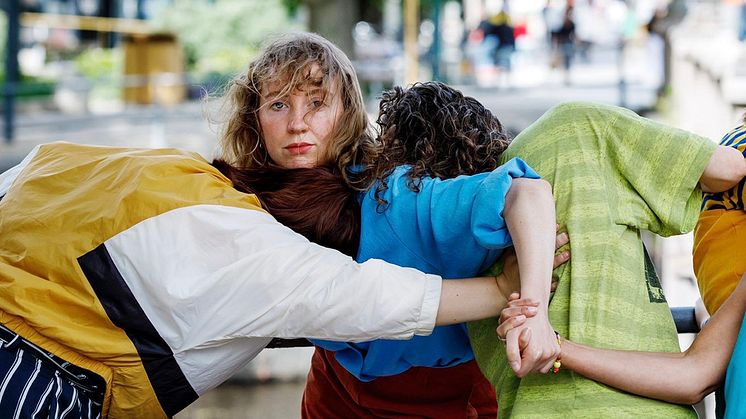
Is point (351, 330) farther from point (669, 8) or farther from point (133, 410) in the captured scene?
point (669, 8)

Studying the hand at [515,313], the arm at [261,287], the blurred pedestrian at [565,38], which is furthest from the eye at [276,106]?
the blurred pedestrian at [565,38]

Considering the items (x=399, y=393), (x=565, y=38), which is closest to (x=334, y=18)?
(x=565, y=38)

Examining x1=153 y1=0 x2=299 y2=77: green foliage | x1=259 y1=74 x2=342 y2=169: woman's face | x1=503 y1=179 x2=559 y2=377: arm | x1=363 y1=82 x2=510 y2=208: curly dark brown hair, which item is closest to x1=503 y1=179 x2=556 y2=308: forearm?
x1=503 y1=179 x2=559 y2=377: arm

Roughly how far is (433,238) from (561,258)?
0.99 ft

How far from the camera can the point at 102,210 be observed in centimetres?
219

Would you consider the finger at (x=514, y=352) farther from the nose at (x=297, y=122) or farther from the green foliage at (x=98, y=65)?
the green foliage at (x=98, y=65)

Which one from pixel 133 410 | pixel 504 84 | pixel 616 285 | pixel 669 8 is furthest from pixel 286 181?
Answer: pixel 504 84

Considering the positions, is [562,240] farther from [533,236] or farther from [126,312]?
[126,312]

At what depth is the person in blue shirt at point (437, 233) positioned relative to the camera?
208 cm

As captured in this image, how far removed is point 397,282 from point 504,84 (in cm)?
1689

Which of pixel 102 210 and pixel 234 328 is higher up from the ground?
pixel 102 210

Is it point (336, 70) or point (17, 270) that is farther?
point (336, 70)

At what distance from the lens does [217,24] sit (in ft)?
68.5

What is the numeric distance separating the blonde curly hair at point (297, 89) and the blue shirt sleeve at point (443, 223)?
0.67 feet
